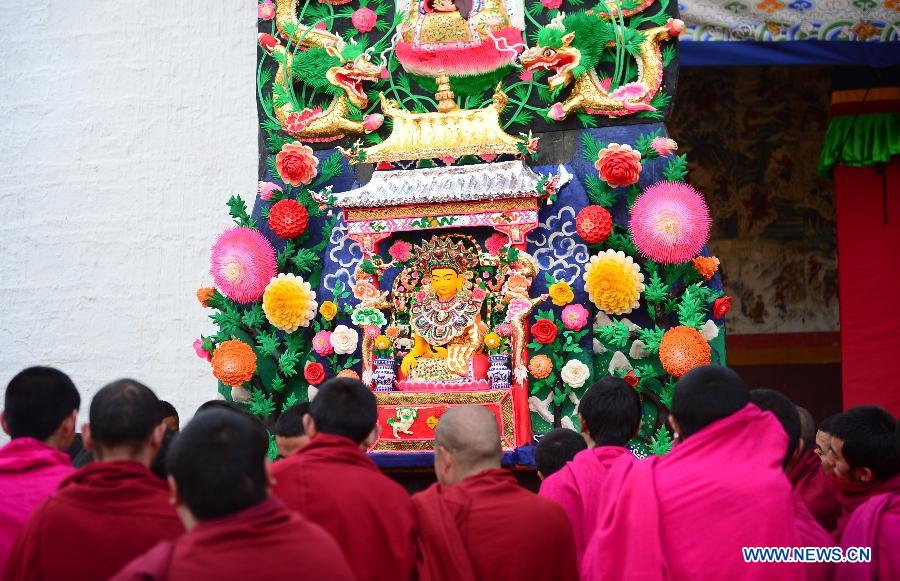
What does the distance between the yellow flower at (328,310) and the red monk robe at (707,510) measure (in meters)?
4.24

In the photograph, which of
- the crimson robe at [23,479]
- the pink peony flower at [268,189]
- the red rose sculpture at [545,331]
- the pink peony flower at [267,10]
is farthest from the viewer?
the pink peony flower at [267,10]

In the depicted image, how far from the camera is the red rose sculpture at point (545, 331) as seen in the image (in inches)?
279

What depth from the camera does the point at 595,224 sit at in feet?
23.2

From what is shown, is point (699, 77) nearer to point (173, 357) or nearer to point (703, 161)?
point (703, 161)

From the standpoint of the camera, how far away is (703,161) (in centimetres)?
1180

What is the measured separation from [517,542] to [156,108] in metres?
7.46

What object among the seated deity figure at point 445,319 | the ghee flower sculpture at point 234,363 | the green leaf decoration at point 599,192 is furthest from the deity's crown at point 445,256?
the ghee flower sculpture at point 234,363

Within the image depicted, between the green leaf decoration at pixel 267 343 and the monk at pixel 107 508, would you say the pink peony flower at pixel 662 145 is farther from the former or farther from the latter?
the monk at pixel 107 508

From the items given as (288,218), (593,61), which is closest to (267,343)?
(288,218)

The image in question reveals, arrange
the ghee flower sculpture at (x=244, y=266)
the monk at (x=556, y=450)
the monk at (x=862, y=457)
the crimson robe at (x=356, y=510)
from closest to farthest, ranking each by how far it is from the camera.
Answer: the crimson robe at (x=356, y=510) < the monk at (x=862, y=457) < the monk at (x=556, y=450) < the ghee flower sculpture at (x=244, y=266)

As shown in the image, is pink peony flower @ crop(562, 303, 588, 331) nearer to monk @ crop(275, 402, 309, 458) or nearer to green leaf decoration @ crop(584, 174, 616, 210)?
green leaf decoration @ crop(584, 174, 616, 210)

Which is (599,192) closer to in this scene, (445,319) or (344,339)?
(445,319)

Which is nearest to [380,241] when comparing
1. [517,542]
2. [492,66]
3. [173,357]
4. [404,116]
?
[404,116]

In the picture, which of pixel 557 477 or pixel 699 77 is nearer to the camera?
pixel 557 477
